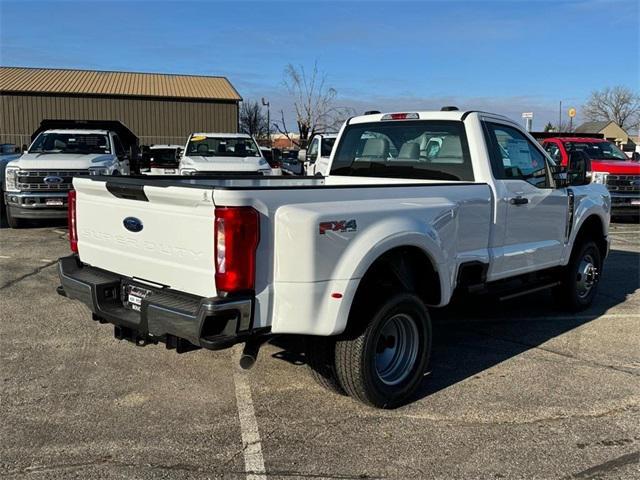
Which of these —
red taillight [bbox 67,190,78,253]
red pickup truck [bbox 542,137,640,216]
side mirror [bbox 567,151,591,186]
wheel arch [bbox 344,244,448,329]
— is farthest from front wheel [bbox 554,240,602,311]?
red pickup truck [bbox 542,137,640,216]

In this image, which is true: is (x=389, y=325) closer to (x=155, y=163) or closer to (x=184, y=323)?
(x=184, y=323)

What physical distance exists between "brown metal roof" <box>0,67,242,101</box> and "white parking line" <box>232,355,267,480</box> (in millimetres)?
38758

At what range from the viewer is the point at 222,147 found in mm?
14320

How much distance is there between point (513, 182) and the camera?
514cm

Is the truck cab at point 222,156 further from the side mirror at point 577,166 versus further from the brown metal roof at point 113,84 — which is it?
the brown metal roof at point 113,84

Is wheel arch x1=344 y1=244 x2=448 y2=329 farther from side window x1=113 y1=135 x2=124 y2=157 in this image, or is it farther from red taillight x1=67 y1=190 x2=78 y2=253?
side window x1=113 y1=135 x2=124 y2=157

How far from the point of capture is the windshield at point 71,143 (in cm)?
1250

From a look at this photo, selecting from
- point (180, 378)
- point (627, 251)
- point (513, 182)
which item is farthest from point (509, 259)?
point (627, 251)

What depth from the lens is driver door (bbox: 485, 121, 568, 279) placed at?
200 inches

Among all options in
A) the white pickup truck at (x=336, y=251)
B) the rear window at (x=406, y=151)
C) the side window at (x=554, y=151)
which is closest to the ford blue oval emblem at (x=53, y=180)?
the white pickup truck at (x=336, y=251)

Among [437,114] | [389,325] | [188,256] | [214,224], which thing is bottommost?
[389,325]

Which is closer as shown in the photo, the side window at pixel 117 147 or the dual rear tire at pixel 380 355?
the dual rear tire at pixel 380 355

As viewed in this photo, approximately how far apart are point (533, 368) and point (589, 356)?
0.68 meters

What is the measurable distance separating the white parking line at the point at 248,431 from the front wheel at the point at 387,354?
2.06 ft
